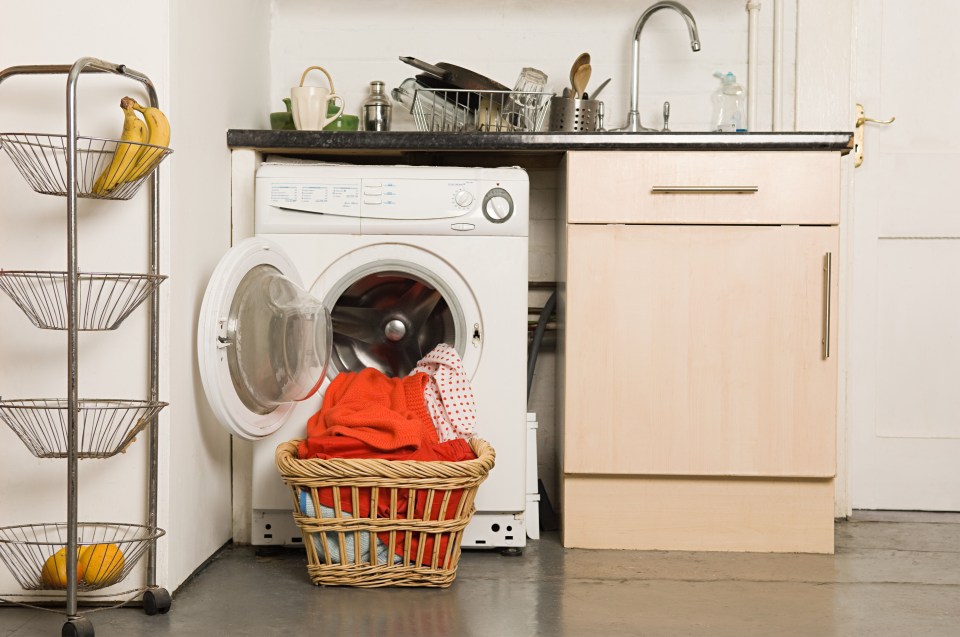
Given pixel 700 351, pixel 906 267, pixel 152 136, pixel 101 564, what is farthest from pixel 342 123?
pixel 906 267

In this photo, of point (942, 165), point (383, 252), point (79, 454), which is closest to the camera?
point (79, 454)

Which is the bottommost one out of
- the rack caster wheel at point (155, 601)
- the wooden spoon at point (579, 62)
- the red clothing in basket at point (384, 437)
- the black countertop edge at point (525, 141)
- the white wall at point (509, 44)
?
the rack caster wheel at point (155, 601)

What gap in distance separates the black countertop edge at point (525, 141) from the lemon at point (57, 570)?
1.04 metres

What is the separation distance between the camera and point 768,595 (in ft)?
6.27

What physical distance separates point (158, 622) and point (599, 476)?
1.05 metres

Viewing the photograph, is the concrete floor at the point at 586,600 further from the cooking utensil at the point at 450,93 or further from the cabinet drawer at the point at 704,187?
the cooking utensil at the point at 450,93

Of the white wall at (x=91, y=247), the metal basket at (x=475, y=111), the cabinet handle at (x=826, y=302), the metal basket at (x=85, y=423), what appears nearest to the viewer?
the metal basket at (x=85, y=423)

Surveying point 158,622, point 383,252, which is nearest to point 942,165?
point 383,252

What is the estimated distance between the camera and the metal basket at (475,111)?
2568 millimetres

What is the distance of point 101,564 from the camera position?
1.69 metres

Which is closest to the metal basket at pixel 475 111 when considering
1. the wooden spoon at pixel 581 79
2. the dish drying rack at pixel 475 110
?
the dish drying rack at pixel 475 110

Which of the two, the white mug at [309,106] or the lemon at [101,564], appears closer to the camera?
the lemon at [101,564]

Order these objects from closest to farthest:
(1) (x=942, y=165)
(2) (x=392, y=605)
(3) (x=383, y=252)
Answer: (2) (x=392, y=605)
(3) (x=383, y=252)
(1) (x=942, y=165)

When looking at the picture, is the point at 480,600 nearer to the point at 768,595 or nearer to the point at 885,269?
the point at 768,595
